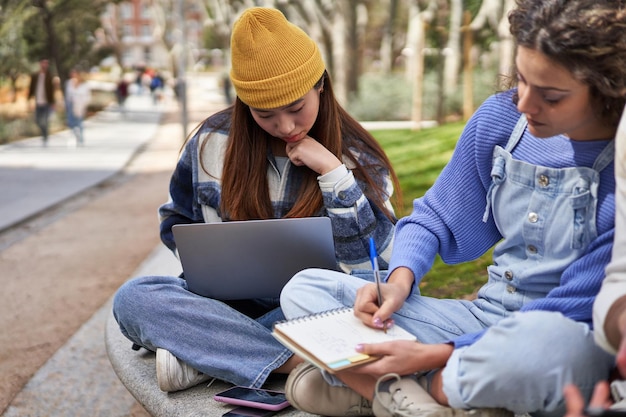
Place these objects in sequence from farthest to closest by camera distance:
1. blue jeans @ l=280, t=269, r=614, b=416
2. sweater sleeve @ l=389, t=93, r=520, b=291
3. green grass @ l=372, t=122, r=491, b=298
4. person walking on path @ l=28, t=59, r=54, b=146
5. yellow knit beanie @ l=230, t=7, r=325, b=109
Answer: person walking on path @ l=28, t=59, r=54, b=146, green grass @ l=372, t=122, r=491, b=298, yellow knit beanie @ l=230, t=7, r=325, b=109, sweater sleeve @ l=389, t=93, r=520, b=291, blue jeans @ l=280, t=269, r=614, b=416

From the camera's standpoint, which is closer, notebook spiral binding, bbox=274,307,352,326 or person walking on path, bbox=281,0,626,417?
person walking on path, bbox=281,0,626,417

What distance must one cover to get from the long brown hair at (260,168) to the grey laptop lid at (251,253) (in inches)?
10.4

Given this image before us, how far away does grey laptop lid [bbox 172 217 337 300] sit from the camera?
2.81 meters

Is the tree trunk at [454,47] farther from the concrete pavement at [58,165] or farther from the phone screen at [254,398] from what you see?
the phone screen at [254,398]

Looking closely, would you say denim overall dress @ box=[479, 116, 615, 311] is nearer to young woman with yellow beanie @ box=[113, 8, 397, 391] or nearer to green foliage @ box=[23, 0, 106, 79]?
young woman with yellow beanie @ box=[113, 8, 397, 391]

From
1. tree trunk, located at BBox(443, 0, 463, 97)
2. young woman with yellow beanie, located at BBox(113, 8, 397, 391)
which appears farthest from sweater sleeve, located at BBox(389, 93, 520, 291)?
tree trunk, located at BBox(443, 0, 463, 97)

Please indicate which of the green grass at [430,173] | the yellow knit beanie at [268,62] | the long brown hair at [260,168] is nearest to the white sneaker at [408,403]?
the long brown hair at [260,168]

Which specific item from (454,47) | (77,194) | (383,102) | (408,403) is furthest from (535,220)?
(454,47)

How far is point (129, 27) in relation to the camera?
120 meters

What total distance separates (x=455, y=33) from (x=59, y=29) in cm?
1381

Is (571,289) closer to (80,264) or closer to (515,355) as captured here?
(515,355)

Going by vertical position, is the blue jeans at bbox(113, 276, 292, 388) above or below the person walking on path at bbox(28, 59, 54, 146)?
above

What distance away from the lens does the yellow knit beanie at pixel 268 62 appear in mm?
2949

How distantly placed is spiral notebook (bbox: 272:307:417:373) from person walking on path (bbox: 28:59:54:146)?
16.3 m
